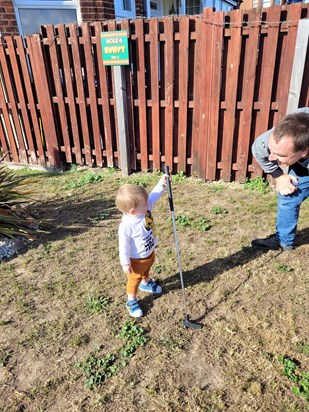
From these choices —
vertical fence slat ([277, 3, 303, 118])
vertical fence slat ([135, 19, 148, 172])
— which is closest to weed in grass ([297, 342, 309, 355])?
vertical fence slat ([277, 3, 303, 118])

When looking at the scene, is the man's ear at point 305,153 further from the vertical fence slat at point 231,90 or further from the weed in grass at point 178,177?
the weed in grass at point 178,177

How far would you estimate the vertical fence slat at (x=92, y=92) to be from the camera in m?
5.10

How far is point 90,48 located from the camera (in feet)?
16.8

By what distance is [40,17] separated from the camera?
7105mm

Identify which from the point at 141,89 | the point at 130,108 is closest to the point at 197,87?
the point at 141,89

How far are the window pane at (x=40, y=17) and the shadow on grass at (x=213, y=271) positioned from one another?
6.48 metres

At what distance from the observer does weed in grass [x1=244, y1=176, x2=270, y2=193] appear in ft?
16.3

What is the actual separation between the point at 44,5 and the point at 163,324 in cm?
722

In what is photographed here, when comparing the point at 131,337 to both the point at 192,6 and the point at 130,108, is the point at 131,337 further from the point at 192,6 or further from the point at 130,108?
the point at 192,6

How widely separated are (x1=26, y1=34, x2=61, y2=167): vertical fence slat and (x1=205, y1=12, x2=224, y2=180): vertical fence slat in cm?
282

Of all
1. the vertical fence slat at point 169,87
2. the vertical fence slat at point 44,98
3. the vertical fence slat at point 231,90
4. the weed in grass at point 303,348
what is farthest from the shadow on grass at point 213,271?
the vertical fence slat at point 44,98

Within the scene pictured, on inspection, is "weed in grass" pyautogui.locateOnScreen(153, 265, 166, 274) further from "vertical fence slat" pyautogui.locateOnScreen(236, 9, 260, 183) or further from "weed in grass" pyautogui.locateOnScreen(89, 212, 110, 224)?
"vertical fence slat" pyautogui.locateOnScreen(236, 9, 260, 183)

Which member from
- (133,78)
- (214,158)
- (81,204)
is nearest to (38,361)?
(81,204)

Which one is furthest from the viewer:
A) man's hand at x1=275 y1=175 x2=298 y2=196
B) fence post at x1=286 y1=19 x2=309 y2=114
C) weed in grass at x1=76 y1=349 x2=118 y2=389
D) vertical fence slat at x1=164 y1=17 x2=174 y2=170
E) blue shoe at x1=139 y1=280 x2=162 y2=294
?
vertical fence slat at x1=164 y1=17 x2=174 y2=170
